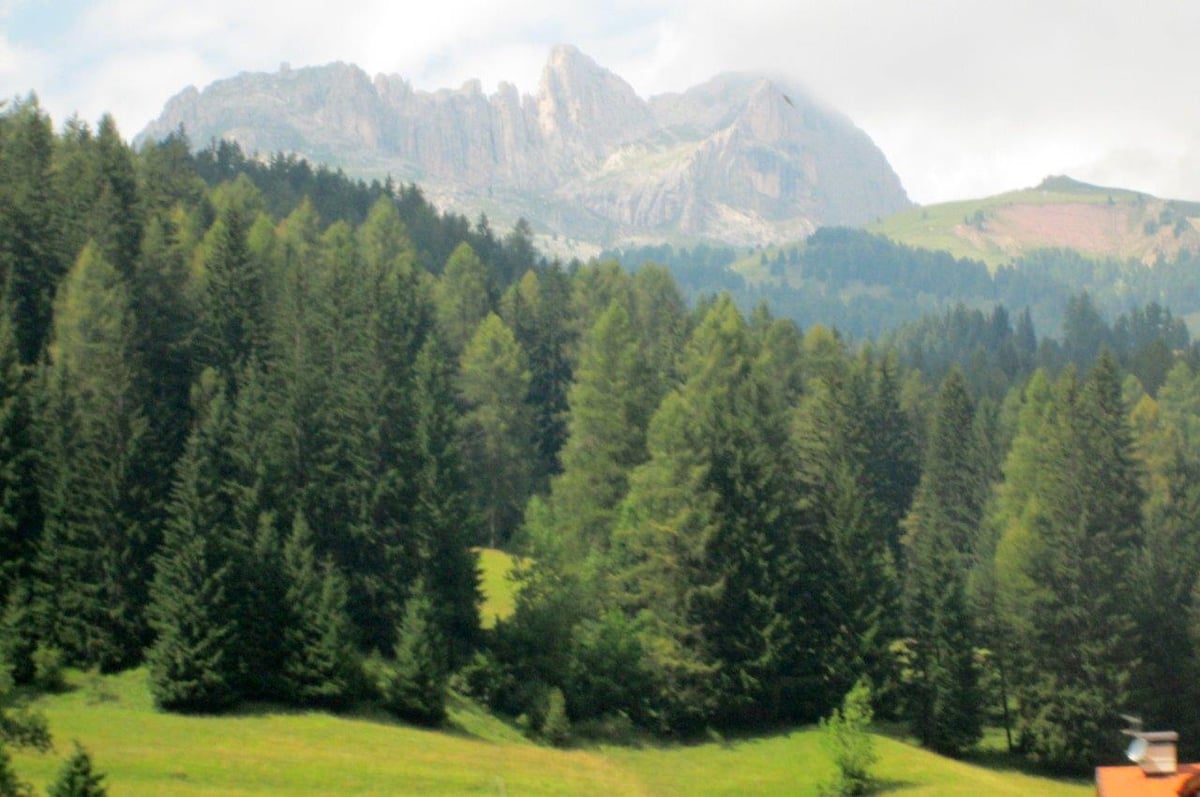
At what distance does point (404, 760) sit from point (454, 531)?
696 inches

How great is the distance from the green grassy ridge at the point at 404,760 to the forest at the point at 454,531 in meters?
2.13

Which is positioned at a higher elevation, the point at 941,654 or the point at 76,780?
the point at 76,780

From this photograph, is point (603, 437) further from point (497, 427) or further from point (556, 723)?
point (556, 723)

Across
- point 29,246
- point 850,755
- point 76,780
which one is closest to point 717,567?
point 850,755

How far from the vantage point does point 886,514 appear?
328ft

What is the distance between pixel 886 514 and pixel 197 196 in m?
62.0

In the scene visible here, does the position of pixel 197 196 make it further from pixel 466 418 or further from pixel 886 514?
pixel 886 514

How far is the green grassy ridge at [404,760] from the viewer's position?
147ft

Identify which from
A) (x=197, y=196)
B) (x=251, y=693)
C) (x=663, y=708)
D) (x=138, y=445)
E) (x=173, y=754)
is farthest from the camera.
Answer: (x=197, y=196)

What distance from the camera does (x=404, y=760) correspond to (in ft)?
165

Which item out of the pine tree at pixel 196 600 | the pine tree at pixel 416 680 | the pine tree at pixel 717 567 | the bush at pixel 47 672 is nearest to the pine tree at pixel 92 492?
the pine tree at pixel 196 600

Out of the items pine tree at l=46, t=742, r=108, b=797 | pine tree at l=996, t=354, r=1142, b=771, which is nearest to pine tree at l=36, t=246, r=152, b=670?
pine tree at l=46, t=742, r=108, b=797

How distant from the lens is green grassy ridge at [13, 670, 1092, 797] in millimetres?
44812

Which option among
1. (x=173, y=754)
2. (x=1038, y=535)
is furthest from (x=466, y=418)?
(x=173, y=754)
